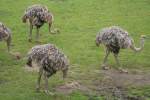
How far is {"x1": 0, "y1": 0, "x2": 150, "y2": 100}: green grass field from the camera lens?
50.3 feet

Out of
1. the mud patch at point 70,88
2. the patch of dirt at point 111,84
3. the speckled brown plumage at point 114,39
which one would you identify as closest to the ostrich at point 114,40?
the speckled brown plumage at point 114,39

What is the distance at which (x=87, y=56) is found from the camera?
19.0 metres

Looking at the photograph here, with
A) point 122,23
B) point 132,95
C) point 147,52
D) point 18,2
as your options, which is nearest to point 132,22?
point 122,23

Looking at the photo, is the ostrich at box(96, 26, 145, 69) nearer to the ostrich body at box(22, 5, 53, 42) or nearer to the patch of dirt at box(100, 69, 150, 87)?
the patch of dirt at box(100, 69, 150, 87)

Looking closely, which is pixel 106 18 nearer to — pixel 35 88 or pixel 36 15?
pixel 36 15

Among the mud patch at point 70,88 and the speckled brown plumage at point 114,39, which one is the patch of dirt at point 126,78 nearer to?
the speckled brown plumage at point 114,39

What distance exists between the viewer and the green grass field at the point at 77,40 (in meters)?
15.3

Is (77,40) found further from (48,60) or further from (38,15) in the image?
(48,60)

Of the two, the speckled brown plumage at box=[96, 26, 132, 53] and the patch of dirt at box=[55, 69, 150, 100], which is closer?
the patch of dirt at box=[55, 69, 150, 100]

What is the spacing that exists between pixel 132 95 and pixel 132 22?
9906 millimetres

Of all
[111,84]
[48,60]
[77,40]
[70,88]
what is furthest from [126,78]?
[77,40]

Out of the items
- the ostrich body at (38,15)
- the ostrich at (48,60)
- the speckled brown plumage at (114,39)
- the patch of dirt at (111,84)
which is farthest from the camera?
the ostrich body at (38,15)

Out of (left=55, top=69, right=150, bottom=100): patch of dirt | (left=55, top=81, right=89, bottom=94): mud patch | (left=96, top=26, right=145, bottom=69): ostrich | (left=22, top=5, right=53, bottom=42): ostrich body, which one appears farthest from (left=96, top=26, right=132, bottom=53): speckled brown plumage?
(left=22, top=5, right=53, bottom=42): ostrich body

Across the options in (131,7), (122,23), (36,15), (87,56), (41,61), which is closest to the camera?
(41,61)
